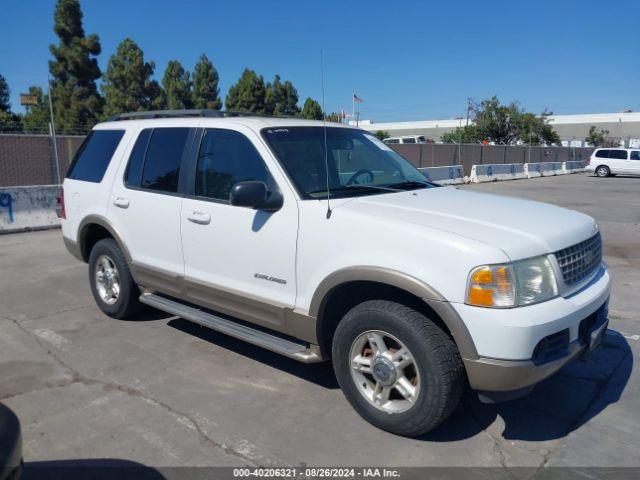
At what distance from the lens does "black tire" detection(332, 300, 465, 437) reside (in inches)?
119

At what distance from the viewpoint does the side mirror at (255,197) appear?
139 inches

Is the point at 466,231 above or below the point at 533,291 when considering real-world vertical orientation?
above

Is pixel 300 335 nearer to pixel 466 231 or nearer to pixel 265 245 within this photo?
pixel 265 245

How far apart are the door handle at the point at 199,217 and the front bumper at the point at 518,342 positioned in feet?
6.95

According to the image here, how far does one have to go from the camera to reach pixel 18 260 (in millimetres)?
8172

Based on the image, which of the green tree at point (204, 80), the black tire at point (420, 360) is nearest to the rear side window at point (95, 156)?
the black tire at point (420, 360)

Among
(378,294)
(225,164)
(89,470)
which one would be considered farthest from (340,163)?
(89,470)

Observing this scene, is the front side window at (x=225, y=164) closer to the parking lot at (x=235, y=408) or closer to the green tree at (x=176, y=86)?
the parking lot at (x=235, y=408)

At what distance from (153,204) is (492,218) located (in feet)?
9.43

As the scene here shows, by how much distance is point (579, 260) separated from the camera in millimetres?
3354

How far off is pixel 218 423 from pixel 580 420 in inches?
94.3

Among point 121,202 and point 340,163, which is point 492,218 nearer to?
point 340,163

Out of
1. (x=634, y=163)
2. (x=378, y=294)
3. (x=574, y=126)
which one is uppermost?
(x=574, y=126)

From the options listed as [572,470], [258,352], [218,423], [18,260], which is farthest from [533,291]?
[18,260]
